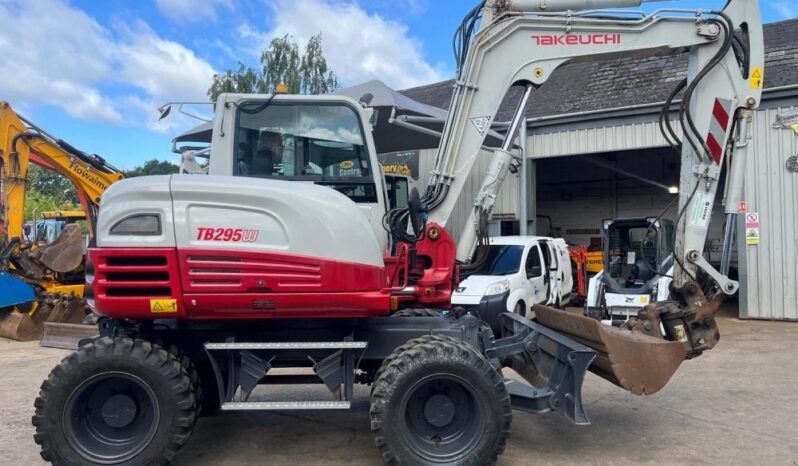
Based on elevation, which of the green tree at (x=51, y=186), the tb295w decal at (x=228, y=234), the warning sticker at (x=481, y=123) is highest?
the green tree at (x=51, y=186)

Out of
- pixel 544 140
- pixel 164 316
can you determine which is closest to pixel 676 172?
pixel 544 140

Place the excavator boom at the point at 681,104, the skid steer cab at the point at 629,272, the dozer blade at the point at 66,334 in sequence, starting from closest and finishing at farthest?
1. the excavator boom at the point at 681,104
2. the dozer blade at the point at 66,334
3. the skid steer cab at the point at 629,272

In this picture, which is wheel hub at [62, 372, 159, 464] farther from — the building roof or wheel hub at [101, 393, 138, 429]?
the building roof

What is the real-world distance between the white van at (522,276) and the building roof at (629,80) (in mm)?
3892

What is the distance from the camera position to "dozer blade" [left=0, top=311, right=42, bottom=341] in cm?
1013

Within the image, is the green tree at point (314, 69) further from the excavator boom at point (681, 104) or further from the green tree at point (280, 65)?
the excavator boom at point (681, 104)

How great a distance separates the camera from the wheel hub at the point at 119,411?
4227 mm

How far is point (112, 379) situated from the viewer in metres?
4.20

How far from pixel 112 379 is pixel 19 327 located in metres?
7.41

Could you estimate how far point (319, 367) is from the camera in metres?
4.47

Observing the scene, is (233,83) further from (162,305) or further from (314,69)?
(162,305)

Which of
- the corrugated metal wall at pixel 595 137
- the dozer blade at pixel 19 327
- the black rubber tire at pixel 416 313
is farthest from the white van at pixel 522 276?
the dozer blade at pixel 19 327

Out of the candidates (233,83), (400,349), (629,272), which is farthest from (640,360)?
(233,83)

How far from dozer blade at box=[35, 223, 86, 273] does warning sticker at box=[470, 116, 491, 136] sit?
31.9ft
